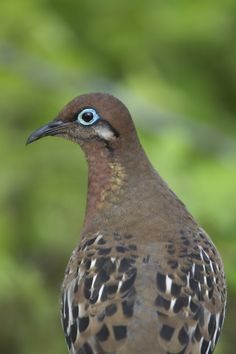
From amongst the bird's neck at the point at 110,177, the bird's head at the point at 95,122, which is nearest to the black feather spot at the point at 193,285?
the bird's neck at the point at 110,177

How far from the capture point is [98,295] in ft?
25.8

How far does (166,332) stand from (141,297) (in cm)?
24

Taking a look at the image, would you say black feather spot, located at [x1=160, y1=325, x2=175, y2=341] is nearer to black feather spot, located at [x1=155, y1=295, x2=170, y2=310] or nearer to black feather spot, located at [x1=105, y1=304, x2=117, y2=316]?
black feather spot, located at [x1=155, y1=295, x2=170, y2=310]

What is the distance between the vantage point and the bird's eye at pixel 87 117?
825 centimetres

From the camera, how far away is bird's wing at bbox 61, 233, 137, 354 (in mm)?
7688

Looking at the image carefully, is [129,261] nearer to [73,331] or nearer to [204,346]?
[73,331]

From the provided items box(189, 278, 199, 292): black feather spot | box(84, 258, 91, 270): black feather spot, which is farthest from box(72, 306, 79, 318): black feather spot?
box(189, 278, 199, 292): black feather spot

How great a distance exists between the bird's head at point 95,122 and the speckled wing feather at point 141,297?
1.85ft

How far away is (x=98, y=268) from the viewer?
796cm

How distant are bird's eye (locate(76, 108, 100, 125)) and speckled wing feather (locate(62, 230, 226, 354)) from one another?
641mm

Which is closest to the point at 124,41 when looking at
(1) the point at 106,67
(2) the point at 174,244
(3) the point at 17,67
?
(1) the point at 106,67

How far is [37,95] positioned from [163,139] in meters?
1.39

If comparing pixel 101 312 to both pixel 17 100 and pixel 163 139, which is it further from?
pixel 17 100

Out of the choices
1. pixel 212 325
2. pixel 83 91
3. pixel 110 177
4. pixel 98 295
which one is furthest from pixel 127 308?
pixel 83 91
